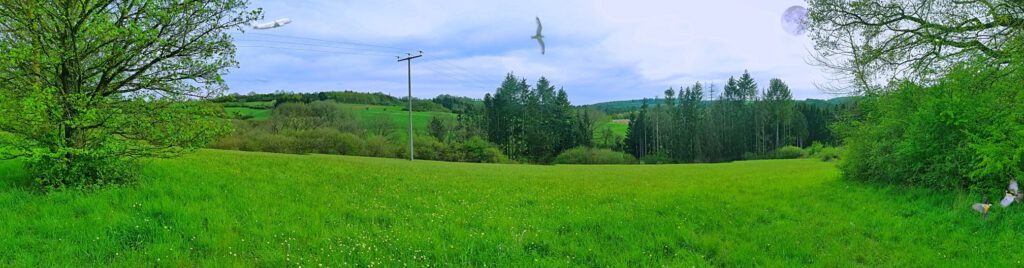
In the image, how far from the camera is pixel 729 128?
9575cm

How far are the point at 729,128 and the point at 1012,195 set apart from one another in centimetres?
9292

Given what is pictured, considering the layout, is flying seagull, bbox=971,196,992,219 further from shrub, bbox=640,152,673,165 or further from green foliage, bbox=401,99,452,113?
green foliage, bbox=401,99,452,113

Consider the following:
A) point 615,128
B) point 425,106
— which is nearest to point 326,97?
point 425,106

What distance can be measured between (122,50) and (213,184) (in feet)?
10.7

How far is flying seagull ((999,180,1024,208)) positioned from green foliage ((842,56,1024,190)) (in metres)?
0.33

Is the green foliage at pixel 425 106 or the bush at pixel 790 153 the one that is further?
the green foliage at pixel 425 106

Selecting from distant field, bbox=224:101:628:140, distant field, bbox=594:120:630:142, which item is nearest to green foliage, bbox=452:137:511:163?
distant field, bbox=224:101:628:140

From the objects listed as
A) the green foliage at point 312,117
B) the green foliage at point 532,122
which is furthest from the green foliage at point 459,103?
the green foliage at point 312,117

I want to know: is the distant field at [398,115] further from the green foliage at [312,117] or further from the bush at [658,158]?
the bush at [658,158]

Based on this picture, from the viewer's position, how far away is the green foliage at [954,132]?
32.7ft

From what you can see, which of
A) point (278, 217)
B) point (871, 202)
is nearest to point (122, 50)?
point (278, 217)

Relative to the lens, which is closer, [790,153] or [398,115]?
[790,153]

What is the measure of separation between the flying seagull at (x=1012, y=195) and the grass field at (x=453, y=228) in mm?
282

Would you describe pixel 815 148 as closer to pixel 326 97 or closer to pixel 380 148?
pixel 380 148
